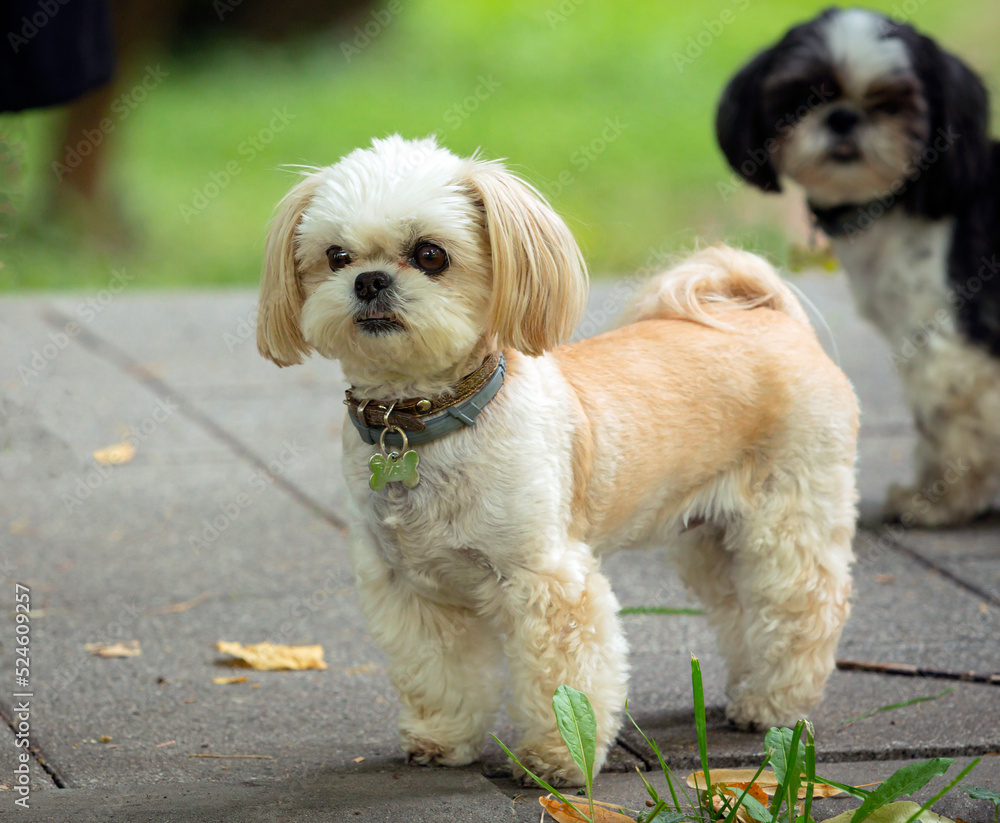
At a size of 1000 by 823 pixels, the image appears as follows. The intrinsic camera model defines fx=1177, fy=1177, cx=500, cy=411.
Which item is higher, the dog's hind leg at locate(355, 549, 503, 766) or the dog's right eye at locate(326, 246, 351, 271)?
the dog's right eye at locate(326, 246, 351, 271)

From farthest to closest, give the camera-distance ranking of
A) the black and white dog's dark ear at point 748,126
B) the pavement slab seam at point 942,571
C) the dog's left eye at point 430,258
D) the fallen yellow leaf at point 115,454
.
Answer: the fallen yellow leaf at point 115,454
the black and white dog's dark ear at point 748,126
the pavement slab seam at point 942,571
the dog's left eye at point 430,258

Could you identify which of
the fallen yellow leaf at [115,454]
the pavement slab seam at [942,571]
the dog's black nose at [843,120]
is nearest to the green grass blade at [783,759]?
the pavement slab seam at [942,571]

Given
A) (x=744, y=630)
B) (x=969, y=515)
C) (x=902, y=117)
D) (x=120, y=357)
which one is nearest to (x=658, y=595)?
(x=744, y=630)

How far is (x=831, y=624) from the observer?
299 centimetres

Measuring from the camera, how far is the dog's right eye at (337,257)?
2.46 m

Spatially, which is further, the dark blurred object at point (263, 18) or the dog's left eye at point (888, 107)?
the dark blurred object at point (263, 18)

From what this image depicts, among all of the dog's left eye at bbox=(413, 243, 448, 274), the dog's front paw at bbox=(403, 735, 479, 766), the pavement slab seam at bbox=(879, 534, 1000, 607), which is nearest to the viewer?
the dog's left eye at bbox=(413, 243, 448, 274)

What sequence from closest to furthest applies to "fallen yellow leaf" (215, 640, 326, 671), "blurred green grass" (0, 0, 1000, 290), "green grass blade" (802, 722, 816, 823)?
"green grass blade" (802, 722, 816, 823)
"fallen yellow leaf" (215, 640, 326, 671)
"blurred green grass" (0, 0, 1000, 290)

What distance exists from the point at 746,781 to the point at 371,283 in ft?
4.55

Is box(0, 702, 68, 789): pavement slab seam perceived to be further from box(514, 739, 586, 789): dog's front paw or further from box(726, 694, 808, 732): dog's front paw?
box(726, 694, 808, 732): dog's front paw

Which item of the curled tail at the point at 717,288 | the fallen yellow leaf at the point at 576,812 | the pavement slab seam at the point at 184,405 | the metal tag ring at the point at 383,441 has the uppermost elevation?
the curled tail at the point at 717,288

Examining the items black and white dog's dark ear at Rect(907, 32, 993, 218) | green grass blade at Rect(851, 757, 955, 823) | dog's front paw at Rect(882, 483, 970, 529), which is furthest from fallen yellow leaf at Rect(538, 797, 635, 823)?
black and white dog's dark ear at Rect(907, 32, 993, 218)

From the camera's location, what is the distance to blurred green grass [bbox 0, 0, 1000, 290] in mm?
9672

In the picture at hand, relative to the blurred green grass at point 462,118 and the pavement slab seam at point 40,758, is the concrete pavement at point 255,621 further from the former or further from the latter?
the blurred green grass at point 462,118
